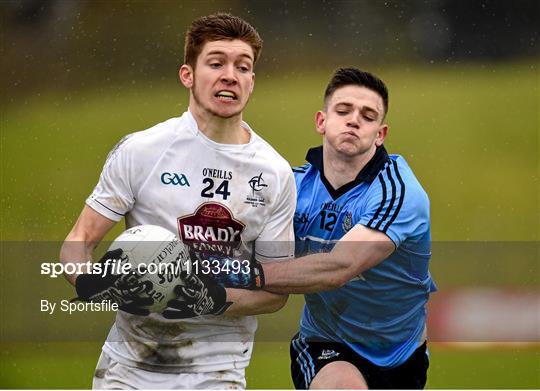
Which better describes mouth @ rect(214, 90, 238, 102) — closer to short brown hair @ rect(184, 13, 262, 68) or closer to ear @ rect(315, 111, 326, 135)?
short brown hair @ rect(184, 13, 262, 68)

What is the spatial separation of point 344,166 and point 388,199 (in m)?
0.24

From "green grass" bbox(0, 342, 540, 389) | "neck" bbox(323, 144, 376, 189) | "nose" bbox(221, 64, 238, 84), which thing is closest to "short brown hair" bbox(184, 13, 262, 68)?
"nose" bbox(221, 64, 238, 84)

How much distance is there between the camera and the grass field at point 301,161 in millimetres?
6453

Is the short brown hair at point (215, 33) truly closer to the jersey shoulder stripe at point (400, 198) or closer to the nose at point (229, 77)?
the nose at point (229, 77)

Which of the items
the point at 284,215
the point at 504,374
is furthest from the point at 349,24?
the point at 284,215

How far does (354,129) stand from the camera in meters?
4.38

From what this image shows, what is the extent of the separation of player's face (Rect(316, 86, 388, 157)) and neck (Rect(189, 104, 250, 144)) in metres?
0.52

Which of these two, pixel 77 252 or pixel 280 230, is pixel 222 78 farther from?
pixel 77 252

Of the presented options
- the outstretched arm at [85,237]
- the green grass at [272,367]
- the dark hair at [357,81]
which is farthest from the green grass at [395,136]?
the outstretched arm at [85,237]

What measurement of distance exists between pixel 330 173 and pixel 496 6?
314cm

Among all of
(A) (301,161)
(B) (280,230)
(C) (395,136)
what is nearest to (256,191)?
(B) (280,230)

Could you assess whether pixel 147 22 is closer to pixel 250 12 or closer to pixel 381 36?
pixel 250 12

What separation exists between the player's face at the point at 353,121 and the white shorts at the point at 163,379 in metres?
1.05

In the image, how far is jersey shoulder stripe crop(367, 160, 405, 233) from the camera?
14.2 feet
